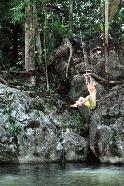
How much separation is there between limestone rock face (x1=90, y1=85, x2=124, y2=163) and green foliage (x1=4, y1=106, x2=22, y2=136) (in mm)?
2620

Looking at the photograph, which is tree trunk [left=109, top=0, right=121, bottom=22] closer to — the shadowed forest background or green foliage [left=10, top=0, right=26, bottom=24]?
the shadowed forest background

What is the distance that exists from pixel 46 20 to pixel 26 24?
109 centimetres

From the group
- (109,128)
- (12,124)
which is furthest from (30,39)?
(109,128)

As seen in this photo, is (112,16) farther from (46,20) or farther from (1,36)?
(1,36)

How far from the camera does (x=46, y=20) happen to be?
19281 mm

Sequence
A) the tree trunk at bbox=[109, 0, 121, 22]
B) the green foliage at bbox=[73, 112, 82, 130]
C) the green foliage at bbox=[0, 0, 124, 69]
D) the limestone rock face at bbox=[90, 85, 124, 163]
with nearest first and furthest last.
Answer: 1. the limestone rock face at bbox=[90, 85, 124, 163]
2. the green foliage at bbox=[73, 112, 82, 130]
3. the tree trunk at bbox=[109, 0, 121, 22]
4. the green foliage at bbox=[0, 0, 124, 69]

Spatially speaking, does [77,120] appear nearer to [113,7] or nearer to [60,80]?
[60,80]

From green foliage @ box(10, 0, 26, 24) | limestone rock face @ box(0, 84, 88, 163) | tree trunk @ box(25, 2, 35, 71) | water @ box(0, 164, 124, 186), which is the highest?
green foliage @ box(10, 0, 26, 24)

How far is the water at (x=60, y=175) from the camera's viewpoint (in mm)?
11711

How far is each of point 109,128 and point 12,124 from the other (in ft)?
11.2

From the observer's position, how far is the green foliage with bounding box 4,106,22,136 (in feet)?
50.4

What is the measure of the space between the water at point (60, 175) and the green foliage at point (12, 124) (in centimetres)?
128

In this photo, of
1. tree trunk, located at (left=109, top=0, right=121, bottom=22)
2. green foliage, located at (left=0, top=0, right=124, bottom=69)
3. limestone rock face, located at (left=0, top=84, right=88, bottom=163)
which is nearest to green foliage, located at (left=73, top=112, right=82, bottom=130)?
limestone rock face, located at (left=0, top=84, right=88, bottom=163)

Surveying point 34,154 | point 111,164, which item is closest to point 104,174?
point 111,164
